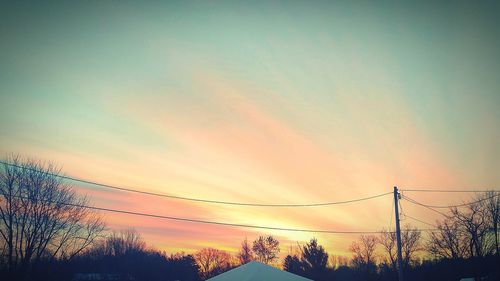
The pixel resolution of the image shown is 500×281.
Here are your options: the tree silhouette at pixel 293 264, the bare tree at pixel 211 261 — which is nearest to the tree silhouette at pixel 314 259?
the tree silhouette at pixel 293 264

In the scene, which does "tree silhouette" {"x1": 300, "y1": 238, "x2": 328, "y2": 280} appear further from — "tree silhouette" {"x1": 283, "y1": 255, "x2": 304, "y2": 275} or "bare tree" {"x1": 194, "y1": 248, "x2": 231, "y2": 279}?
"bare tree" {"x1": 194, "y1": 248, "x2": 231, "y2": 279}

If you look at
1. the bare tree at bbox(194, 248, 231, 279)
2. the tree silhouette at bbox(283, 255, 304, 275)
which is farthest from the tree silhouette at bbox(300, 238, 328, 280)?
the bare tree at bbox(194, 248, 231, 279)

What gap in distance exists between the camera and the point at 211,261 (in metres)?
78.2

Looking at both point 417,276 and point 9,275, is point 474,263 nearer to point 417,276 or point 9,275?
point 417,276

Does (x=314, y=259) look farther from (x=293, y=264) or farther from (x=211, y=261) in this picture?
(x=211, y=261)

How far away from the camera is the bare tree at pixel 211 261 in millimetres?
75188

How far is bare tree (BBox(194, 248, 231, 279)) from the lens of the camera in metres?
75.2

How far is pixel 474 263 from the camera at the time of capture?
125 feet

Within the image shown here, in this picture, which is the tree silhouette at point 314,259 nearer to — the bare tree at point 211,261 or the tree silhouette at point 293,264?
the tree silhouette at point 293,264

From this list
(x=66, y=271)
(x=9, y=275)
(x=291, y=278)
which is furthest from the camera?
(x=66, y=271)

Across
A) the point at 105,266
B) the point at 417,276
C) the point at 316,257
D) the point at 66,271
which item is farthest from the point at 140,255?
the point at 417,276

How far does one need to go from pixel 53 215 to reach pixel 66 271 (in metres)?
11.7

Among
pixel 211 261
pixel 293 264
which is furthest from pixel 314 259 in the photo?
pixel 211 261

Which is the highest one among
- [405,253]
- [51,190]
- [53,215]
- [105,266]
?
[51,190]
